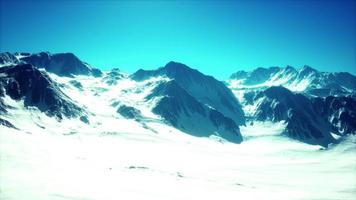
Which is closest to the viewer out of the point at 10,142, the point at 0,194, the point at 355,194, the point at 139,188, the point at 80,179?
the point at 0,194

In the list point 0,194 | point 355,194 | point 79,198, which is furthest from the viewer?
point 355,194

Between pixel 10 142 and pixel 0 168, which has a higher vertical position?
pixel 10 142

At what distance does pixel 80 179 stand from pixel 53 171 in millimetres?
11607

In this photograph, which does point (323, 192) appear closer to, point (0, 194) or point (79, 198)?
point (79, 198)

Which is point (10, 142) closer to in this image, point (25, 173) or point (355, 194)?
point (25, 173)

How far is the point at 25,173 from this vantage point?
327 ft

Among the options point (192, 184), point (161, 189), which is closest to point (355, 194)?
point (192, 184)

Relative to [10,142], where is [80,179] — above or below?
below

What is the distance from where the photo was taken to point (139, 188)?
385 ft

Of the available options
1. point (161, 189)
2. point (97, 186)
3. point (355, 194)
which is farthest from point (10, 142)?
point (355, 194)

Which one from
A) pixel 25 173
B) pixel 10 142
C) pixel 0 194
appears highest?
pixel 10 142

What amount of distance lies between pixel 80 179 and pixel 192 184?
194 feet

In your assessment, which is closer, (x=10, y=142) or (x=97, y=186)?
(x=97, y=186)

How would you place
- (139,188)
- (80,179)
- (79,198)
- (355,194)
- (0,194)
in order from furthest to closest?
(355,194) < (139,188) < (80,179) < (79,198) < (0,194)
